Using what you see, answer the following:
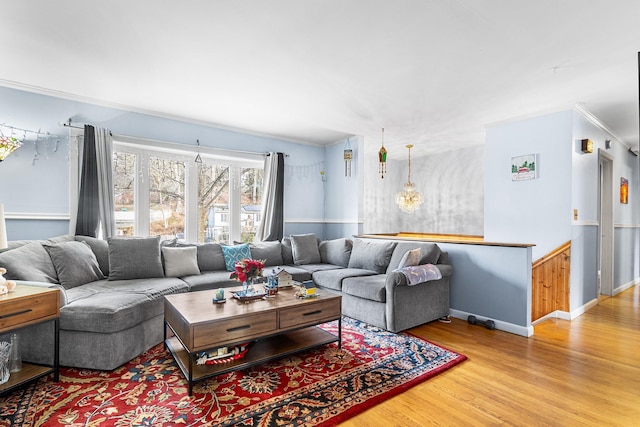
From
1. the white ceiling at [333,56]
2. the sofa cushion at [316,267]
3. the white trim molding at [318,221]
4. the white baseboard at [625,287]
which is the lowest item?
the white baseboard at [625,287]

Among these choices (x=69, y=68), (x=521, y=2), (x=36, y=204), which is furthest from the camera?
(x=36, y=204)

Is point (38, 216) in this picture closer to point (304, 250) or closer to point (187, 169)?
point (187, 169)

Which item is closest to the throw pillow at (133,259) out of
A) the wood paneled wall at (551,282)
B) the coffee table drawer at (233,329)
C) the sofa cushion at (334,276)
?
the coffee table drawer at (233,329)

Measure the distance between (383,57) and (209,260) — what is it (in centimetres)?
303

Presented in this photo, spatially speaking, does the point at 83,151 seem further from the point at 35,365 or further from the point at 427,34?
the point at 427,34

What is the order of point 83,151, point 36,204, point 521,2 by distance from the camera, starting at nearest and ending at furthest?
point 521,2 → point 36,204 → point 83,151

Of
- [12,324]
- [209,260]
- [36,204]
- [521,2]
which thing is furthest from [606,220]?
[36,204]

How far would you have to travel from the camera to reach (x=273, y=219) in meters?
5.12

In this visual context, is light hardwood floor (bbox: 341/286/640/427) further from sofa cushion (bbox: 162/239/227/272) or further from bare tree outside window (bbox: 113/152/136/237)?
bare tree outside window (bbox: 113/152/136/237)

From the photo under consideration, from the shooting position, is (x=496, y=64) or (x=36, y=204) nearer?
(x=496, y=64)

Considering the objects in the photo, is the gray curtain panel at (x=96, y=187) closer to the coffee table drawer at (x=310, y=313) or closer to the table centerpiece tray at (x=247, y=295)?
the table centerpiece tray at (x=247, y=295)

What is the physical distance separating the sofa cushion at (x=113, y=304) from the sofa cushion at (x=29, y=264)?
0.82 ft

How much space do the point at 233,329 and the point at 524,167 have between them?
3930mm

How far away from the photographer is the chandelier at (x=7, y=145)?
10.3 ft
